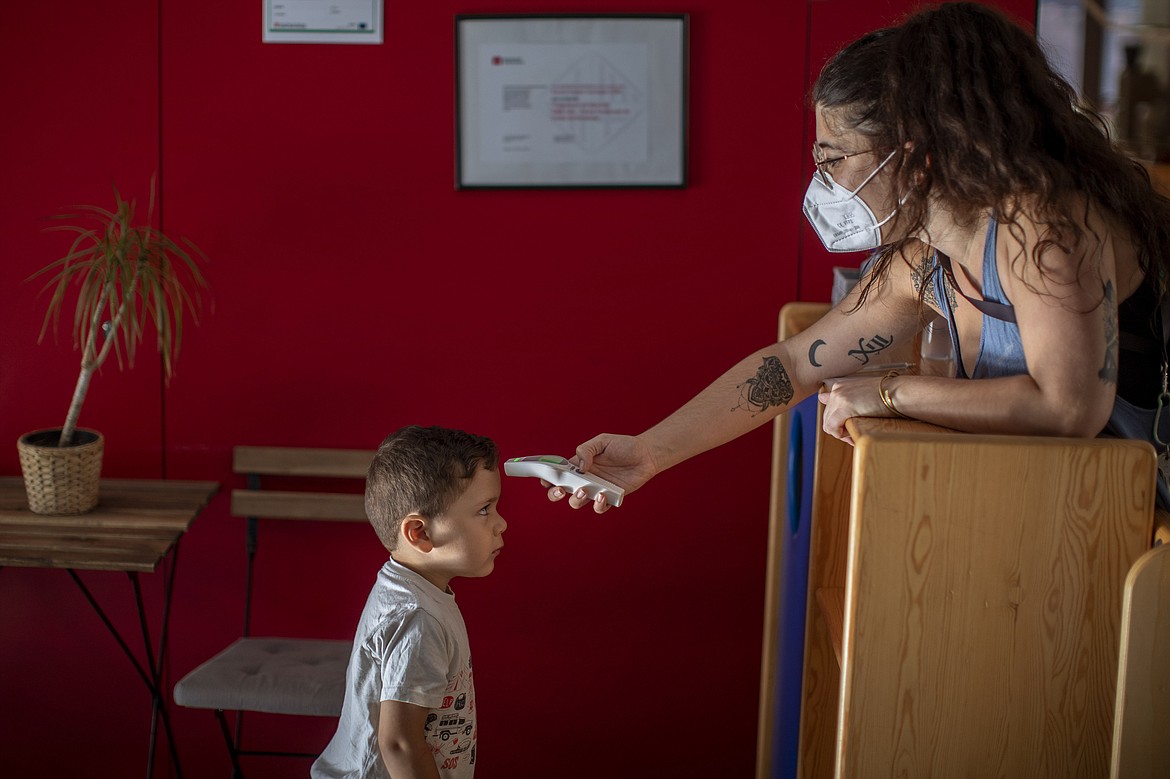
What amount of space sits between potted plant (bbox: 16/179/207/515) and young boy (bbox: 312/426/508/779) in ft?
3.15

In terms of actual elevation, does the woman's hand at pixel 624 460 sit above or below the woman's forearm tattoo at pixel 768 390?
below

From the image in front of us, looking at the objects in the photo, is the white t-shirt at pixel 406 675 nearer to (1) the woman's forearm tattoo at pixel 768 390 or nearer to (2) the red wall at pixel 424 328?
(1) the woman's forearm tattoo at pixel 768 390

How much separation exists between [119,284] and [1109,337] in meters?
2.26

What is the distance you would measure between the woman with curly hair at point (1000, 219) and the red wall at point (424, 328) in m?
1.02

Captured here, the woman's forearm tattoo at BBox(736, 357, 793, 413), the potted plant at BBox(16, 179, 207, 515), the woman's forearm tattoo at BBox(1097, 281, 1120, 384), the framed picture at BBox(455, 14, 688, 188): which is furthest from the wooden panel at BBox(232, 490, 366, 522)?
the woman's forearm tattoo at BBox(1097, 281, 1120, 384)

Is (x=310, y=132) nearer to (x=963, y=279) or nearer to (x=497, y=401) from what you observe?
(x=497, y=401)

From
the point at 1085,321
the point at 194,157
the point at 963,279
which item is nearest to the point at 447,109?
the point at 194,157

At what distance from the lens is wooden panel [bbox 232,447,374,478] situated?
2752 millimetres

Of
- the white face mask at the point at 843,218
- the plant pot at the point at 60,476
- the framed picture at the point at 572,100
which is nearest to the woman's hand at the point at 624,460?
the white face mask at the point at 843,218

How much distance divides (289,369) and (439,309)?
407 millimetres

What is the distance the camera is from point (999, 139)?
1.42m

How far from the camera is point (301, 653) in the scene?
8.34ft

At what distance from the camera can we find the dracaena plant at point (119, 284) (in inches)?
97.8

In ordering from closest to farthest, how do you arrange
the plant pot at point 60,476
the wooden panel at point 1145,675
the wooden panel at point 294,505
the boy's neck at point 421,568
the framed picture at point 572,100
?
the wooden panel at point 1145,675, the boy's neck at point 421,568, the plant pot at point 60,476, the framed picture at point 572,100, the wooden panel at point 294,505
